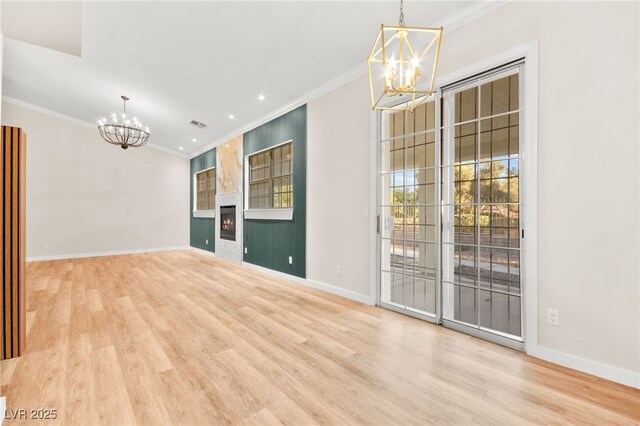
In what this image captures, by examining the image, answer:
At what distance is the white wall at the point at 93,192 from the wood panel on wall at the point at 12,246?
6.40m

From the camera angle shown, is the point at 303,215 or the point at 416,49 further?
the point at 303,215

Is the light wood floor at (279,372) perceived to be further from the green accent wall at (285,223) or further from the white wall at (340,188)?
the green accent wall at (285,223)

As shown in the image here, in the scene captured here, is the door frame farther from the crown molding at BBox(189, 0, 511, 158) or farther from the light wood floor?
the crown molding at BBox(189, 0, 511, 158)

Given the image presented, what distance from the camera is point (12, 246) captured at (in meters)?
2.30

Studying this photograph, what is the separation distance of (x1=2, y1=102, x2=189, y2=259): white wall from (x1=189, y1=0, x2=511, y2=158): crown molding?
104 inches

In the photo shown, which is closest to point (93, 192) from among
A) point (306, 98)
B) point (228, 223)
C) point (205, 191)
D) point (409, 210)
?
point (205, 191)

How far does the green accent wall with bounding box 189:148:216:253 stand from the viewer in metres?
8.00

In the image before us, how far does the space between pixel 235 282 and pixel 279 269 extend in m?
0.85

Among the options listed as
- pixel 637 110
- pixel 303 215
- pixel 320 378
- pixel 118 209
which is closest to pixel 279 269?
pixel 303 215

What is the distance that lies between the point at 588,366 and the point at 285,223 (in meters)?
4.22

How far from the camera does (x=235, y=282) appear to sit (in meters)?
4.84

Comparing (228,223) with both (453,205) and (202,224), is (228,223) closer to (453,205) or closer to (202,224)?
(202,224)

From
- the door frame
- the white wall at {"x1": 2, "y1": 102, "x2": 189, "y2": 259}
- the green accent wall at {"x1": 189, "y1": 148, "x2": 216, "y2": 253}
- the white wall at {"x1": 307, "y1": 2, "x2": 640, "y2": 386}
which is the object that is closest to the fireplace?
the green accent wall at {"x1": 189, "y1": 148, "x2": 216, "y2": 253}

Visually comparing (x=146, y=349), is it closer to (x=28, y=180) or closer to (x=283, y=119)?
(x=283, y=119)
